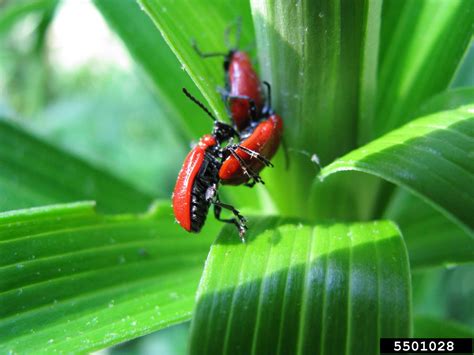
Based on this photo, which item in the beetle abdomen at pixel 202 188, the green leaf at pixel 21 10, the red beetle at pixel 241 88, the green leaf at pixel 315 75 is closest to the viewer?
the green leaf at pixel 315 75

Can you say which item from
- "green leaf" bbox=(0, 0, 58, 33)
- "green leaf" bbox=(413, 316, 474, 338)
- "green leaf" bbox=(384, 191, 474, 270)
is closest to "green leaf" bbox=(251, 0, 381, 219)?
"green leaf" bbox=(384, 191, 474, 270)

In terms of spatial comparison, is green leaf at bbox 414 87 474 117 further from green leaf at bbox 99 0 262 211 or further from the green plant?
green leaf at bbox 99 0 262 211

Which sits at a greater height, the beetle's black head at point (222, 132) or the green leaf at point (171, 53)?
the green leaf at point (171, 53)

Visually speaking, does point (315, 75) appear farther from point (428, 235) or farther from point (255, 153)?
point (428, 235)

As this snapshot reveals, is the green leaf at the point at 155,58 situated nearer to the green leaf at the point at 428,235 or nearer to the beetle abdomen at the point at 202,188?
the beetle abdomen at the point at 202,188

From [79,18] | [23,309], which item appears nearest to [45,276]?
[23,309]

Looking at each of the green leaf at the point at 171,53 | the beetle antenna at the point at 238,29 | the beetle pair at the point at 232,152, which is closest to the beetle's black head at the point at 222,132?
the beetle pair at the point at 232,152

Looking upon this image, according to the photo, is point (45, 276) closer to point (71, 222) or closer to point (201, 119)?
point (71, 222)
